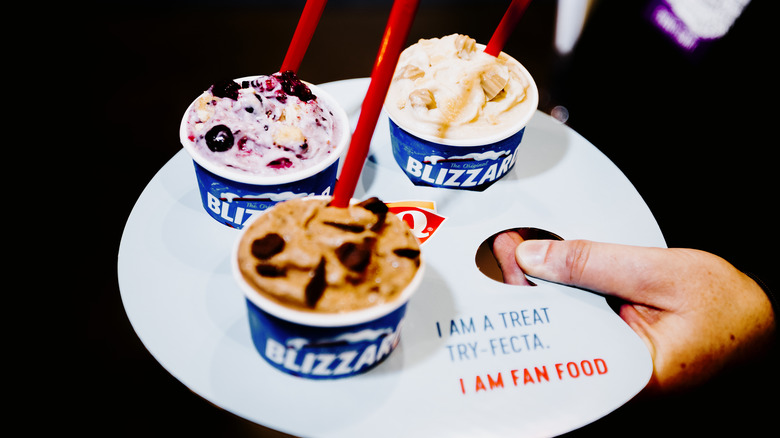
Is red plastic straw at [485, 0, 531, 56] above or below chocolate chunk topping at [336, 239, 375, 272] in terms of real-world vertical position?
above

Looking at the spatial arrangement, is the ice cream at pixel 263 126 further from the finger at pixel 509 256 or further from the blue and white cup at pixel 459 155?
the finger at pixel 509 256

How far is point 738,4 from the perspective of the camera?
2.86 metres

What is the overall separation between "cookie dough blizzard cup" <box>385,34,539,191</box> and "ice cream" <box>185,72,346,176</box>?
223 mm

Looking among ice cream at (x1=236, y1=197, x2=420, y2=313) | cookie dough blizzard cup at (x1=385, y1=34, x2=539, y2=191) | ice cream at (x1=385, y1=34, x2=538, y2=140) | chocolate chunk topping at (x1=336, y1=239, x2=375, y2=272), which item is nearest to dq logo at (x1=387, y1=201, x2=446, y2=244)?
cookie dough blizzard cup at (x1=385, y1=34, x2=539, y2=191)

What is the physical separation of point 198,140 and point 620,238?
1216 millimetres

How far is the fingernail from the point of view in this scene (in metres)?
1.52

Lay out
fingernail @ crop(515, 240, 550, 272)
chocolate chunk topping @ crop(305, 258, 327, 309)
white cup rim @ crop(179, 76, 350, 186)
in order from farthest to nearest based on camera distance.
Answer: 1. fingernail @ crop(515, 240, 550, 272)
2. white cup rim @ crop(179, 76, 350, 186)
3. chocolate chunk topping @ crop(305, 258, 327, 309)

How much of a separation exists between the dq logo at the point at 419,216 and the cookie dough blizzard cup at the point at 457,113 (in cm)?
10

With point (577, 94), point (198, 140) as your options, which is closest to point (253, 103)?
point (198, 140)

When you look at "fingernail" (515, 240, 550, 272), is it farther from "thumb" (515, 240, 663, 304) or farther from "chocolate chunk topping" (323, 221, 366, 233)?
"chocolate chunk topping" (323, 221, 366, 233)

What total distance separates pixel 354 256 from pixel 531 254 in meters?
0.59

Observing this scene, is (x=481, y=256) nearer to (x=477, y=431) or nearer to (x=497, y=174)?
(x=497, y=174)

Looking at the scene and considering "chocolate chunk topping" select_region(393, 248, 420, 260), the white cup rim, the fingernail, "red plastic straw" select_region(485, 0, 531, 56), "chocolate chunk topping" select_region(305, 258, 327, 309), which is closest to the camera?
"chocolate chunk topping" select_region(305, 258, 327, 309)

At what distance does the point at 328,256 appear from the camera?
3.87 ft
